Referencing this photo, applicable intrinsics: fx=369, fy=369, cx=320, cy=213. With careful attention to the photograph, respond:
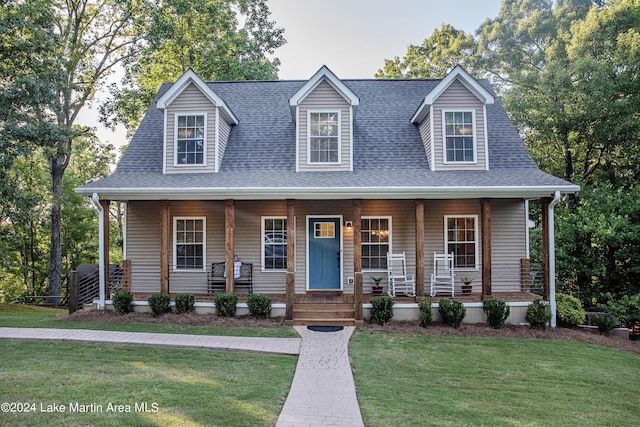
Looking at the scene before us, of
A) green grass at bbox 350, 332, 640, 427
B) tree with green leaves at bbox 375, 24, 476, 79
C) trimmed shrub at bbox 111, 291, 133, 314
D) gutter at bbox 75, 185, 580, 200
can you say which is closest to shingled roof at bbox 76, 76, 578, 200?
gutter at bbox 75, 185, 580, 200

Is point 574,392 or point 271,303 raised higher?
point 271,303

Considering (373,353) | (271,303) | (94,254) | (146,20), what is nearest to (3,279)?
(94,254)

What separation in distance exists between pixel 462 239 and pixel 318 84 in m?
6.12

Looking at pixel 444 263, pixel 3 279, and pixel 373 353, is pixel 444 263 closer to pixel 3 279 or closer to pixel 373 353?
pixel 373 353

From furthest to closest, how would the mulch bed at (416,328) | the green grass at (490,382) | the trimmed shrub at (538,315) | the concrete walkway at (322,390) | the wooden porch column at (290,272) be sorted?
the wooden porch column at (290,272), the trimmed shrub at (538,315), the mulch bed at (416,328), the green grass at (490,382), the concrete walkway at (322,390)

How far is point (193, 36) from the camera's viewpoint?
18.2 meters

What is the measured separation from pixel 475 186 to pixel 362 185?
9.06 ft

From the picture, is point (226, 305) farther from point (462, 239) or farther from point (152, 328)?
point (462, 239)

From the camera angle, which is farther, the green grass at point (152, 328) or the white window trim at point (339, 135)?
the white window trim at point (339, 135)

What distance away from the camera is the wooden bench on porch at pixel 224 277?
10469 mm

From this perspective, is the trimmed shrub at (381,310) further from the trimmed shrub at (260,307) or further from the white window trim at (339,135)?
the white window trim at (339,135)

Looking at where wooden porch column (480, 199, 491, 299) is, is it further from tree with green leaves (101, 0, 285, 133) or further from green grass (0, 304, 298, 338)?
tree with green leaves (101, 0, 285, 133)

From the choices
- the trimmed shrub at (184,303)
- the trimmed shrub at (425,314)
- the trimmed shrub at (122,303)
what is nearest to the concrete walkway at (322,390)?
Result: the trimmed shrub at (425,314)

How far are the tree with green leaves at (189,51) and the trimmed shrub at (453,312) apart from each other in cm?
1465
